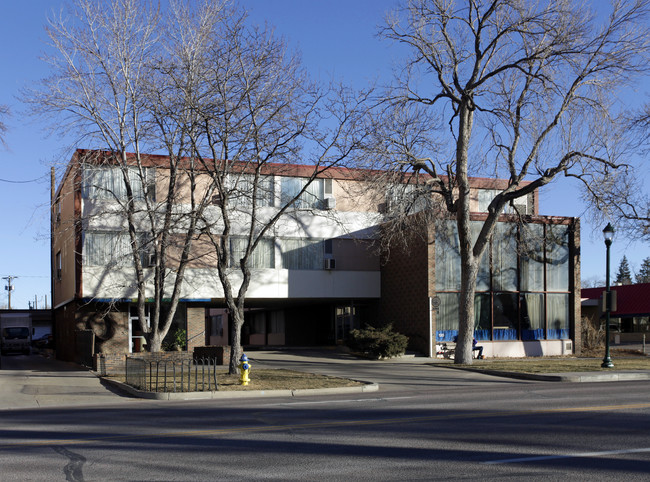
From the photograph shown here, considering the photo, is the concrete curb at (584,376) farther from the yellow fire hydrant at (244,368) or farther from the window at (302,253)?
the window at (302,253)

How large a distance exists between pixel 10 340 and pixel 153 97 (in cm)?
3654

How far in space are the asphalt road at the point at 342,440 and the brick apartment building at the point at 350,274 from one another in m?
15.7

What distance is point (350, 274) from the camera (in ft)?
115

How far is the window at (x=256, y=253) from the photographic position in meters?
32.6

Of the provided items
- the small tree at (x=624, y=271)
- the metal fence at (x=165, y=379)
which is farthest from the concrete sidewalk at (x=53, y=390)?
the small tree at (x=624, y=271)

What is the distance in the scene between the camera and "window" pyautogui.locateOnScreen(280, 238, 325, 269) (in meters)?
34.0

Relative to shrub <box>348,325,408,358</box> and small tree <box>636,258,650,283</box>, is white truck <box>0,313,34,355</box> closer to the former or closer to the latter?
shrub <box>348,325,408,358</box>

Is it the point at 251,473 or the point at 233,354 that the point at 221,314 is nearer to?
the point at 233,354

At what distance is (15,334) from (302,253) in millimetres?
27582

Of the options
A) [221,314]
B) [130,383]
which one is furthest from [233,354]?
[221,314]

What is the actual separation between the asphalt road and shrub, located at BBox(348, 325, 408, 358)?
14188 millimetres

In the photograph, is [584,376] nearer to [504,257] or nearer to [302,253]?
[504,257]

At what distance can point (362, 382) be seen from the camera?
19.7 meters

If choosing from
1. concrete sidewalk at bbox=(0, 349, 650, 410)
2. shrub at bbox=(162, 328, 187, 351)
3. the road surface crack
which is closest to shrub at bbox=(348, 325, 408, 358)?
concrete sidewalk at bbox=(0, 349, 650, 410)
